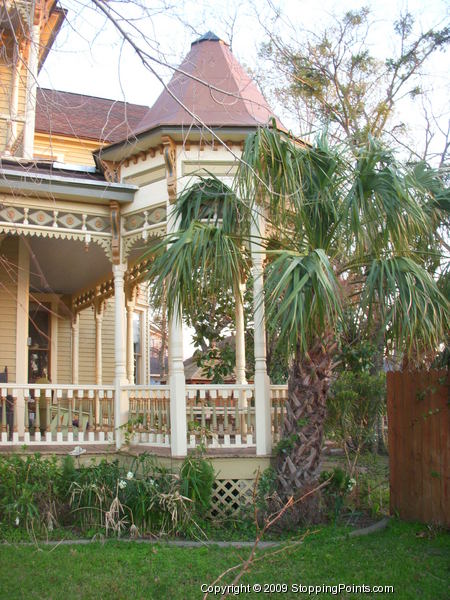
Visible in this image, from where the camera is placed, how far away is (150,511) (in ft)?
25.4

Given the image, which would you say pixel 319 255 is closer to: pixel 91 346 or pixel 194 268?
pixel 194 268

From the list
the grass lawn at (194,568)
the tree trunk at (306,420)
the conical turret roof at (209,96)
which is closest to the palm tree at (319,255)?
the tree trunk at (306,420)

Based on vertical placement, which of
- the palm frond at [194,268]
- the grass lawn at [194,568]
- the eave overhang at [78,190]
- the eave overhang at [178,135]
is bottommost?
the grass lawn at [194,568]

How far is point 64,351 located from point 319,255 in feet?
33.8

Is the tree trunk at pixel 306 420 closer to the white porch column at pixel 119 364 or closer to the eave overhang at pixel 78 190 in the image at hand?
the white porch column at pixel 119 364

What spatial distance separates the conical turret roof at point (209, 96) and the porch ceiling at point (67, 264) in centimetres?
278

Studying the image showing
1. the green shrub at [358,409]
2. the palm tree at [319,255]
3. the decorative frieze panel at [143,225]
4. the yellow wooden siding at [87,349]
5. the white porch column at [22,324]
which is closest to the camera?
the palm tree at [319,255]

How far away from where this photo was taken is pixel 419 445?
27.2 feet

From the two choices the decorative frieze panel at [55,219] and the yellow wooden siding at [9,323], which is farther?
the yellow wooden siding at [9,323]

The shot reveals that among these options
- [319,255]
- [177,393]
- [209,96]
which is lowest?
[177,393]

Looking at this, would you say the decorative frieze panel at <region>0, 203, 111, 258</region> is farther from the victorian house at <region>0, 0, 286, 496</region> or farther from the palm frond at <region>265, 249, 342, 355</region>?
the palm frond at <region>265, 249, 342, 355</region>

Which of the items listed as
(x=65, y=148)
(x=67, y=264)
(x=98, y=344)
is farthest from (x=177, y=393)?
(x=65, y=148)

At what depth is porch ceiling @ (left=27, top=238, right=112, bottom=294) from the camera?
475 inches

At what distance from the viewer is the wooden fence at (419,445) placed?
7863 millimetres
